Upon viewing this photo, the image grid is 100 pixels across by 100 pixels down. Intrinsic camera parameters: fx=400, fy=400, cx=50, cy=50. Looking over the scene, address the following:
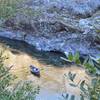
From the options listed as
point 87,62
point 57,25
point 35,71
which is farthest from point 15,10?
point 87,62

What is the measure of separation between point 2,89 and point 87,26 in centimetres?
827

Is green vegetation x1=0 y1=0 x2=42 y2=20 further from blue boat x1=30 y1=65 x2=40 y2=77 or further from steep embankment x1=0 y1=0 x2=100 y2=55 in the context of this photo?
blue boat x1=30 y1=65 x2=40 y2=77

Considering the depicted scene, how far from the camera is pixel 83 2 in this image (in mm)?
12406

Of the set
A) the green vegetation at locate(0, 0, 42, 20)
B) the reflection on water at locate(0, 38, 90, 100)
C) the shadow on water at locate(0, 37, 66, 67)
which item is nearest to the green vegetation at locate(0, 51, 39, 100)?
the reflection on water at locate(0, 38, 90, 100)

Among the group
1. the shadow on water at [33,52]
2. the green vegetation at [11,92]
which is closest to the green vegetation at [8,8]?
the shadow on water at [33,52]

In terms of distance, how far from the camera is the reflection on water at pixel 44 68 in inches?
278

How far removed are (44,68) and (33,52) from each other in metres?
1.43

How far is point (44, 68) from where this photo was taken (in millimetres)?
8328

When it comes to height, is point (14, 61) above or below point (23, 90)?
below

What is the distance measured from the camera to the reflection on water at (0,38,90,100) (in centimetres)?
705

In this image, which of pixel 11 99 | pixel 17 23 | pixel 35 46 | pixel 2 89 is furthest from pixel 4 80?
pixel 17 23

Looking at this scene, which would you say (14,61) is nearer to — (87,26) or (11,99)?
(87,26)

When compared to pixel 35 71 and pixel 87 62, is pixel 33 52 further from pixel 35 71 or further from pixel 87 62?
pixel 87 62

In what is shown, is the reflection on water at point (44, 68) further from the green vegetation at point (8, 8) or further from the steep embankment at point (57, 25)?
the green vegetation at point (8, 8)
